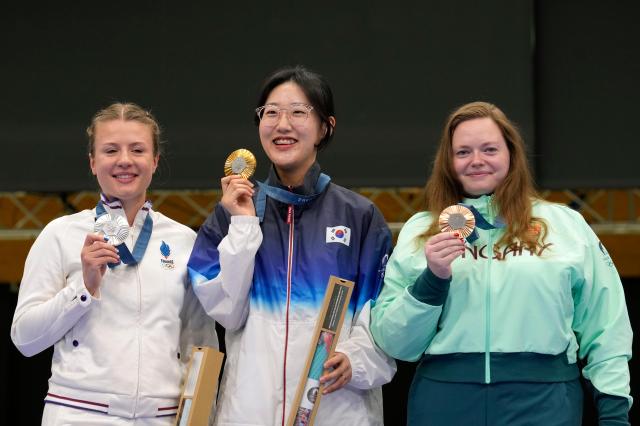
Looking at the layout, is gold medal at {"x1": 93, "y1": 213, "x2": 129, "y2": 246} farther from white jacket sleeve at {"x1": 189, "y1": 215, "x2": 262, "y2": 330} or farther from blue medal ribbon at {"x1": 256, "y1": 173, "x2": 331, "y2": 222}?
blue medal ribbon at {"x1": 256, "y1": 173, "x2": 331, "y2": 222}

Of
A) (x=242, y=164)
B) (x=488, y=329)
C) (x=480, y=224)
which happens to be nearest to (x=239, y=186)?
(x=242, y=164)

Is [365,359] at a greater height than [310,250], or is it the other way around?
[310,250]

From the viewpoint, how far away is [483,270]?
2.89 meters

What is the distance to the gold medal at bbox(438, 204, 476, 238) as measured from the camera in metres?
2.79

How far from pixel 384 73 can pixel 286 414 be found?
1.78 meters

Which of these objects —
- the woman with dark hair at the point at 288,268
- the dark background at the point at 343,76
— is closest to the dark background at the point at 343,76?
the dark background at the point at 343,76

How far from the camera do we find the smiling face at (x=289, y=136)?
3.13m

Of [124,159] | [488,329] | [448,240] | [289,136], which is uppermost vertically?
[289,136]

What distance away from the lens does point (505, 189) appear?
302cm

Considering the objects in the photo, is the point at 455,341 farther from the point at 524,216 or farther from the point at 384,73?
the point at 384,73

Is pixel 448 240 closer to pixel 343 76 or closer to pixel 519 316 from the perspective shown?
pixel 519 316

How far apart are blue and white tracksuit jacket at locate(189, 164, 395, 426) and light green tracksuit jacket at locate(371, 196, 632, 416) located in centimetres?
17

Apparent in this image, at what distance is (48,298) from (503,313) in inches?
54.7

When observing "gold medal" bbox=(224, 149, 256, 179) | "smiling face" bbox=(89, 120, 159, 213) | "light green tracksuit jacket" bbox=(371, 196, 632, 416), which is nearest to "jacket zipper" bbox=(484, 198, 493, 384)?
"light green tracksuit jacket" bbox=(371, 196, 632, 416)
